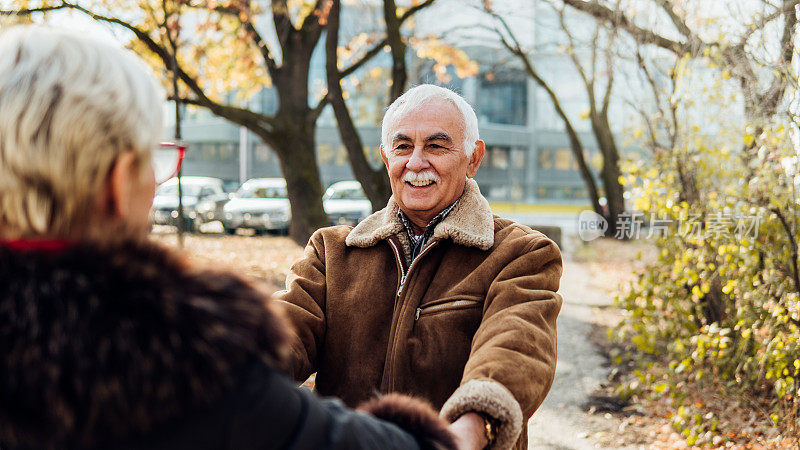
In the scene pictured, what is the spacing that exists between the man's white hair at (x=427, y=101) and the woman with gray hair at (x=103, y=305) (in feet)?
4.64

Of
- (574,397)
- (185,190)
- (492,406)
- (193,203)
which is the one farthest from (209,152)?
(492,406)

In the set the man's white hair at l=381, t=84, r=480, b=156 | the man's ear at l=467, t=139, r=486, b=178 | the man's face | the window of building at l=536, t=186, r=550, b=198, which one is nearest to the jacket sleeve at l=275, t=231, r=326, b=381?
the man's face

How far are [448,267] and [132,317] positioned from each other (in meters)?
1.39

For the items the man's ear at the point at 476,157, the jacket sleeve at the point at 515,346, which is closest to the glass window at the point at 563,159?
the man's ear at the point at 476,157

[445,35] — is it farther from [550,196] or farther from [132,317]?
[550,196]

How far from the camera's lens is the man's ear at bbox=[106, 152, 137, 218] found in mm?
1122

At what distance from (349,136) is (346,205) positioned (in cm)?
940

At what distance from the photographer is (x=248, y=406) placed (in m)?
1.09

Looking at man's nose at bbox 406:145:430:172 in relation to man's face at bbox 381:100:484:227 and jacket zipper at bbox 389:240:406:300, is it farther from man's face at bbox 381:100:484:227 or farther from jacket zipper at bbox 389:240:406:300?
jacket zipper at bbox 389:240:406:300

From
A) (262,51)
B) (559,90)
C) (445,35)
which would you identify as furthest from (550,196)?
(262,51)

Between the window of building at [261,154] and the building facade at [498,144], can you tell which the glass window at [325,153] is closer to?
the building facade at [498,144]

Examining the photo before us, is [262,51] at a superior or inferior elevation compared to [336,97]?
superior

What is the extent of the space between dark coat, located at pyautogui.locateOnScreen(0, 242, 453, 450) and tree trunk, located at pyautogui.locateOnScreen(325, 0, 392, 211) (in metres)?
8.40

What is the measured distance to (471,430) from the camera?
1736mm
